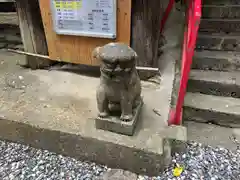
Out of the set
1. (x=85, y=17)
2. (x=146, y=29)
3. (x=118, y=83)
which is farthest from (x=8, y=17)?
(x=118, y=83)

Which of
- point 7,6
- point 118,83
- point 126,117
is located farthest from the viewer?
point 7,6

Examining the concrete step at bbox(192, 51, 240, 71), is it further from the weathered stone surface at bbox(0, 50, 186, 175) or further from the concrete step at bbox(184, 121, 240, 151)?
the concrete step at bbox(184, 121, 240, 151)

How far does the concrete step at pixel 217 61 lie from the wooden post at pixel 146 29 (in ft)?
1.98

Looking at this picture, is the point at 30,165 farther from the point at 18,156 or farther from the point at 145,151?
the point at 145,151

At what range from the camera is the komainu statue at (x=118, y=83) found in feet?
4.90

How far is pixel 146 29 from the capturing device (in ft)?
7.66

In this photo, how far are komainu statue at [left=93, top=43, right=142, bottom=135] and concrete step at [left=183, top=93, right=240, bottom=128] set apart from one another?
747 millimetres

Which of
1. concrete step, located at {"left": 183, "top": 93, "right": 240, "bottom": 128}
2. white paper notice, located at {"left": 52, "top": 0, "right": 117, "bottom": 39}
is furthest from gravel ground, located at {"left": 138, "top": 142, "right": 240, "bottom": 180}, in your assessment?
white paper notice, located at {"left": 52, "top": 0, "right": 117, "bottom": 39}

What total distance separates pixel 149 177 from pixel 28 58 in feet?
6.44

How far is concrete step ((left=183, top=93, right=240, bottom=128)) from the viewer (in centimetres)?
237

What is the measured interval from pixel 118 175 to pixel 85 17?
1516mm

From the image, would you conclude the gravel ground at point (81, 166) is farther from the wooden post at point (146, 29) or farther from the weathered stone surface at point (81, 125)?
the wooden post at point (146, 29)

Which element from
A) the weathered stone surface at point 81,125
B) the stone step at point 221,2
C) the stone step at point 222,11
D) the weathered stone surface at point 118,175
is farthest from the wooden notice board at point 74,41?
the stone step at point 221,2

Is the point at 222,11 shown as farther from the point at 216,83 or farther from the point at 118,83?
the point at 118,83
